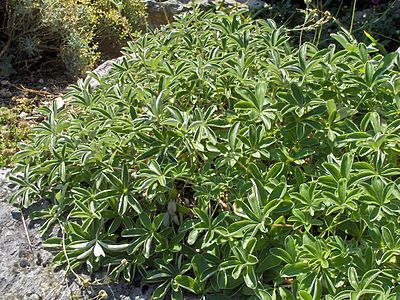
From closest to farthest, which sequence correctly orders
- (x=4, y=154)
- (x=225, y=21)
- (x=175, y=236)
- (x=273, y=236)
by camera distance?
1. (x=273, y=236)
2. (x=175, y=236)
3. (x=225, y=21)
4. (x=4, y=154)

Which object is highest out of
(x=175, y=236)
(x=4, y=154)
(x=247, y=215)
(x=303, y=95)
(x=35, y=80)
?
(x=303, y=95)

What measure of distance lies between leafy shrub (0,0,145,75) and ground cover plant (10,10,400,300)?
1.87 m

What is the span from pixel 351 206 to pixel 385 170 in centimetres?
20

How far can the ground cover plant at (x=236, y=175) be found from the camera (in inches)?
79.1

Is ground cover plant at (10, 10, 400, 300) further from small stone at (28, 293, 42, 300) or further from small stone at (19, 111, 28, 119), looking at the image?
small stone at (19, 111, 28, 119)

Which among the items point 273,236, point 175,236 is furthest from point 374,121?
point 175,236

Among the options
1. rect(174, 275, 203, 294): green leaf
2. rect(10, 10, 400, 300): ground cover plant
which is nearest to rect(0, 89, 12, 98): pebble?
rect(10, 10, 400, 300): ground cover plant

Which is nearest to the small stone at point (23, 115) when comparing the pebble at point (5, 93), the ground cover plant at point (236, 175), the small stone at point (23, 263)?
the pebble at point (5, 93)

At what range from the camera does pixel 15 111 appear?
3943mm

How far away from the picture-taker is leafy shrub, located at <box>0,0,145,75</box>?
4461 millimetres

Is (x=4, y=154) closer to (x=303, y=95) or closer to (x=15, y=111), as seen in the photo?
(x=15, y=111)

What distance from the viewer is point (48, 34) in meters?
4.59


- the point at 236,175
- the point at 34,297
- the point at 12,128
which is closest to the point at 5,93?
the point at 12,128

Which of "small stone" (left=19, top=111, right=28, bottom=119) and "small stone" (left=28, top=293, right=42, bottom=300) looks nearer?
"small stone" (left=28, top=293, right=42, bottom=300)
